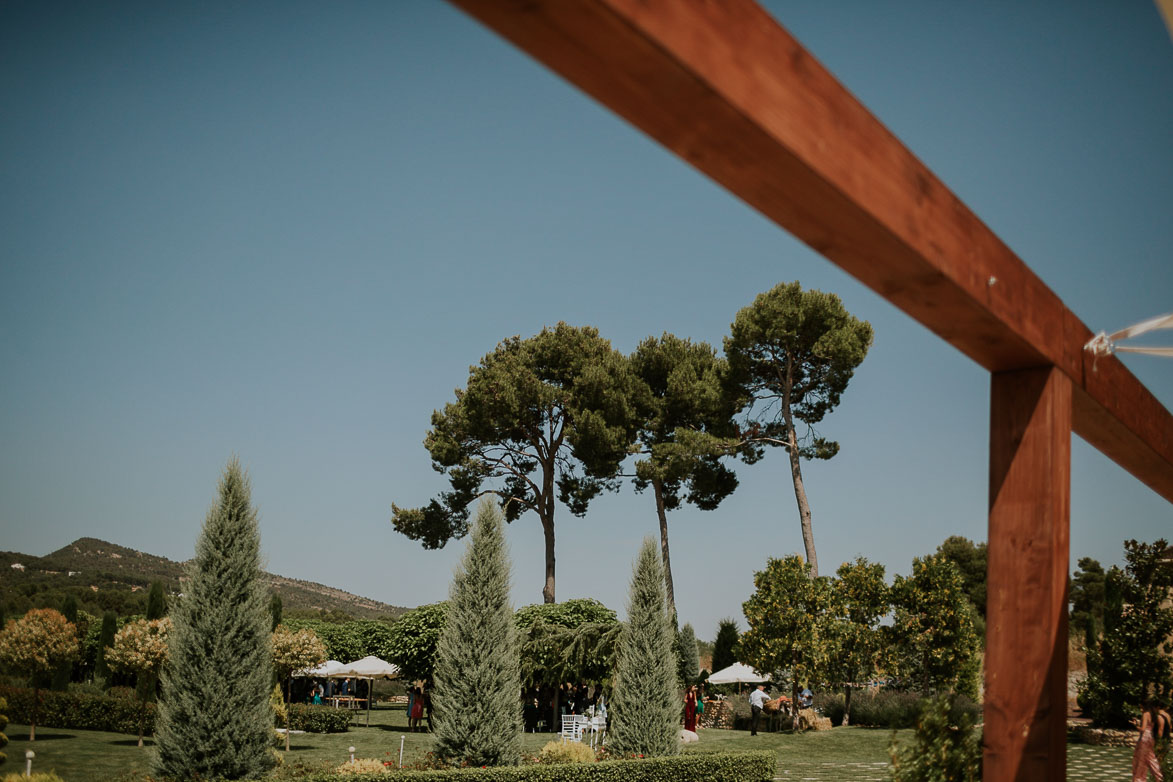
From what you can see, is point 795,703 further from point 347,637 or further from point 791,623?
point 347,637

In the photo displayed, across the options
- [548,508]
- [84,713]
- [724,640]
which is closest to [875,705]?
[724,640]

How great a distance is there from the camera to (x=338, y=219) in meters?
15.0

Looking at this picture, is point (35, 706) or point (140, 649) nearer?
point (140, 649)

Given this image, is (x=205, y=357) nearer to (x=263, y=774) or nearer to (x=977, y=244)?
(x=263, y=774)

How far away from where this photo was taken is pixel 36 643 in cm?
1658

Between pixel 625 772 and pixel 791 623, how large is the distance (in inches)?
361

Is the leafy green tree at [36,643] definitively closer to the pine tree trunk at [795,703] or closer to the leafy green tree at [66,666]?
the leafy green tree at [66,666]

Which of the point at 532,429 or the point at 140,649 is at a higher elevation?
the point at 532,429

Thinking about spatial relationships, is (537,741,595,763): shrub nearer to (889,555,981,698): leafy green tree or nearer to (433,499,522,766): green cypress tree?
(433,499,522,766): green cypress tree

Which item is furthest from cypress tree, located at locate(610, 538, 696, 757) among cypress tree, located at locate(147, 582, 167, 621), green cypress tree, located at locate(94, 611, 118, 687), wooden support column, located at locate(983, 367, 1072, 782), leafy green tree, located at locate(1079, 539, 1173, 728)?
green cypress tree, located at locate(94, 611, 118, 687)

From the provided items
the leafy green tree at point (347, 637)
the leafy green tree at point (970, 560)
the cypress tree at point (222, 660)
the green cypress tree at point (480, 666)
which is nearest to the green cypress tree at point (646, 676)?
the green cypress tree at point (480, 666)

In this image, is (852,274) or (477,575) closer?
(852,274)

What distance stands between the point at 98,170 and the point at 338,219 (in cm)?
573

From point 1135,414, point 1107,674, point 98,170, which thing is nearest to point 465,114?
point 1135,414
